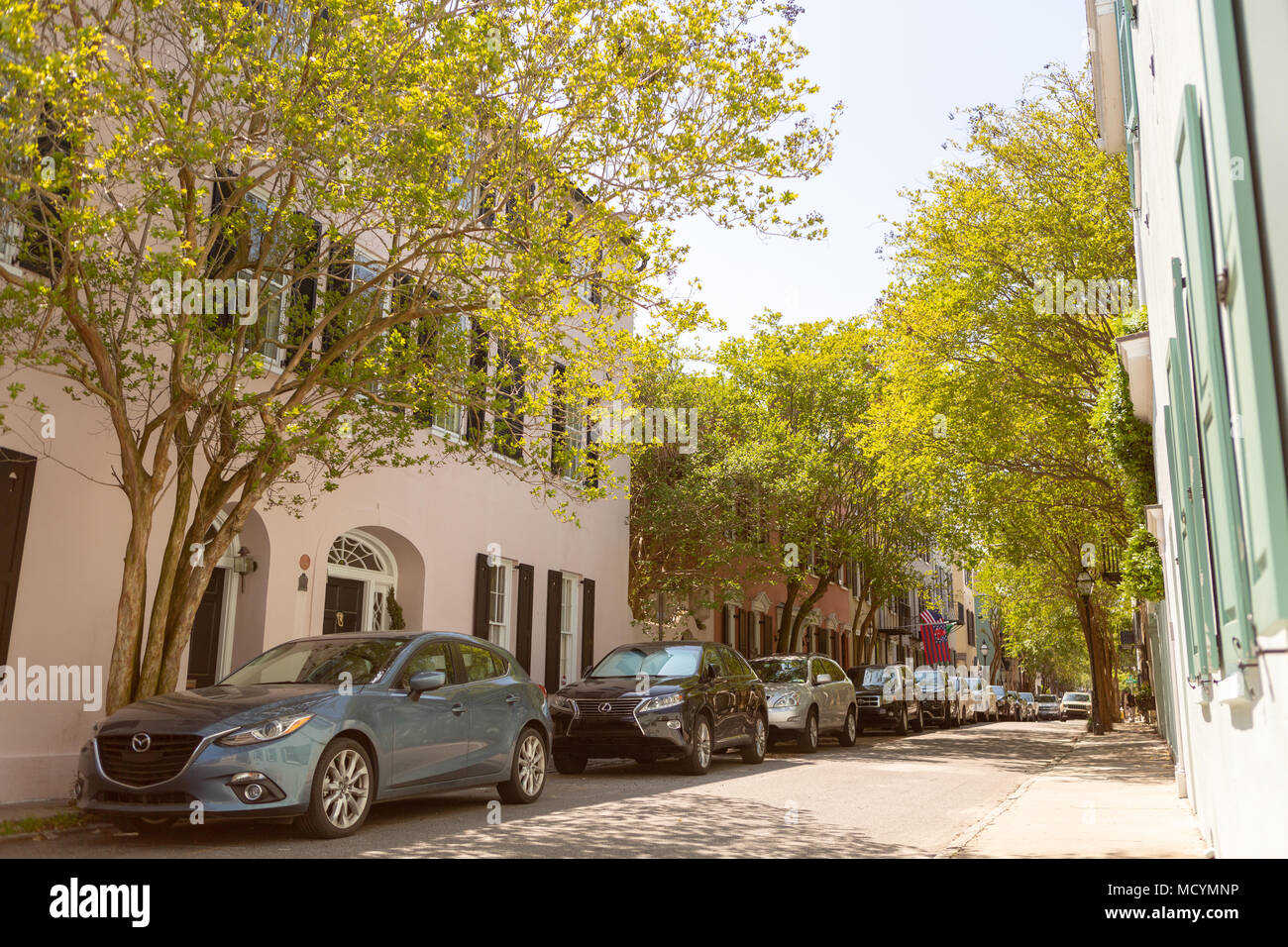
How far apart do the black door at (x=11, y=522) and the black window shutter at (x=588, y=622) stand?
41.4 feet

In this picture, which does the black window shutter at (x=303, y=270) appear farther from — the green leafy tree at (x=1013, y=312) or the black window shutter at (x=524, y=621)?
the green leafy tree at (x=1013, y=312)

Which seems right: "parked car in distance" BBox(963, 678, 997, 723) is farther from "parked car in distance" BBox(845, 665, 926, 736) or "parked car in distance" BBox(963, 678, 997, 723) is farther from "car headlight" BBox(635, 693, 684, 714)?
"car headlight" BBox(635, 693, 684, 714)

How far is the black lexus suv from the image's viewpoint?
45.0ft

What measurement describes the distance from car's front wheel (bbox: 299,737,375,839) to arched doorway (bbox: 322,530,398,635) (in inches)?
274

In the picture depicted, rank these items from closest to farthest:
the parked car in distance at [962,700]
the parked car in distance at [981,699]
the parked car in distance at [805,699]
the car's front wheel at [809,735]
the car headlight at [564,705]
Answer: the car headlight at [564,705] → the parked car in distance at [805,699] → the car's front wheel at [809,735] → the parked car in distance at [962,700] → the parked car in distance at [981,699]

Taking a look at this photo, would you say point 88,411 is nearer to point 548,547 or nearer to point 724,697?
point 724,697

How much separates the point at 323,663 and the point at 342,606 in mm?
6667

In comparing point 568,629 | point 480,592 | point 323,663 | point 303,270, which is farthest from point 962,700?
point 323,663

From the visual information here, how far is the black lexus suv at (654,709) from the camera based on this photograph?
13.7 m

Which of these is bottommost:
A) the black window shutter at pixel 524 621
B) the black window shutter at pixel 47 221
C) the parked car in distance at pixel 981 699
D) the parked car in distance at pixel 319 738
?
the parked car in distance at pixel 981 699

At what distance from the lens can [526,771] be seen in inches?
426

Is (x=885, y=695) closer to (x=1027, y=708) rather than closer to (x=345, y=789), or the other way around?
(x=345, y=789)

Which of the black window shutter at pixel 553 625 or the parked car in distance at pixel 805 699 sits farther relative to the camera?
the black window shutter at pixel 553 625

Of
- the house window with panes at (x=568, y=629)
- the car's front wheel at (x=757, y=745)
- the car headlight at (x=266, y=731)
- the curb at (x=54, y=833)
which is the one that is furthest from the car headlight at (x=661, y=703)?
the house window with panes at (x=568, y=629)
